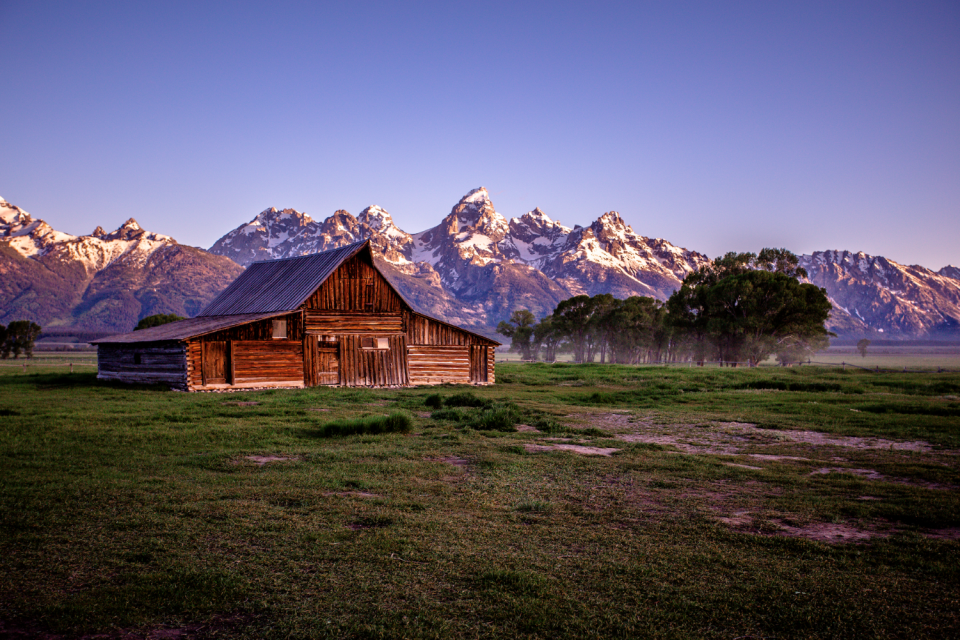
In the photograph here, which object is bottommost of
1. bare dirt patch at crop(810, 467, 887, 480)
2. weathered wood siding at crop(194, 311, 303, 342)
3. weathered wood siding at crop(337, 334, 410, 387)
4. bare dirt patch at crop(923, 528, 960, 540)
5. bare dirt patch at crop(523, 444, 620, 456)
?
bare dirt patch at crop(810, 467, 887, 480)

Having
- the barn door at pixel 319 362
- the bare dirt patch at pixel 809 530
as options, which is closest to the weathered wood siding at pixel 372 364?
the barn door at pixel 319 362

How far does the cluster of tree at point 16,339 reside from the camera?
8950 cm

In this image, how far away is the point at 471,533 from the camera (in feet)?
27.9

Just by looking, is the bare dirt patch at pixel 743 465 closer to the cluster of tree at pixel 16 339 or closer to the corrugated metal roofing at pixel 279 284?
the corrugated metal roofing at pixel 279 284

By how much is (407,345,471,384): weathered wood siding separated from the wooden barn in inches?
2.6

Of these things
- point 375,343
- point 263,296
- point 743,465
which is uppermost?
point 263,296

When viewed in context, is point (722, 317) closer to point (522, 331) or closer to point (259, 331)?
point (522, 331)

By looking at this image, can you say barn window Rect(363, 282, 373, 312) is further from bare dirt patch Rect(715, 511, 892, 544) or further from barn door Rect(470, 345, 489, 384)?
bare dirt patch Rect(715, 511, 892, 544)

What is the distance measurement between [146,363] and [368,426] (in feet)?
79.1

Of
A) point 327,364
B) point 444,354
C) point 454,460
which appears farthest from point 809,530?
point 444,354

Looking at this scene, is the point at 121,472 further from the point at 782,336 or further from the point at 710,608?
the point at 782,336

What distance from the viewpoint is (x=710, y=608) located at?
614 centimetres

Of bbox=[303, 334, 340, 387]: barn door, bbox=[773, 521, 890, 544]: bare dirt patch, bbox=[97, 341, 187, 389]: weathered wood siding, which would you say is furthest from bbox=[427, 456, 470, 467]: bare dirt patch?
bbox=[303, 334, 340, 387]: barn door

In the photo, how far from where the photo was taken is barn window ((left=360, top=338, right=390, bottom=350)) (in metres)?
39.5
